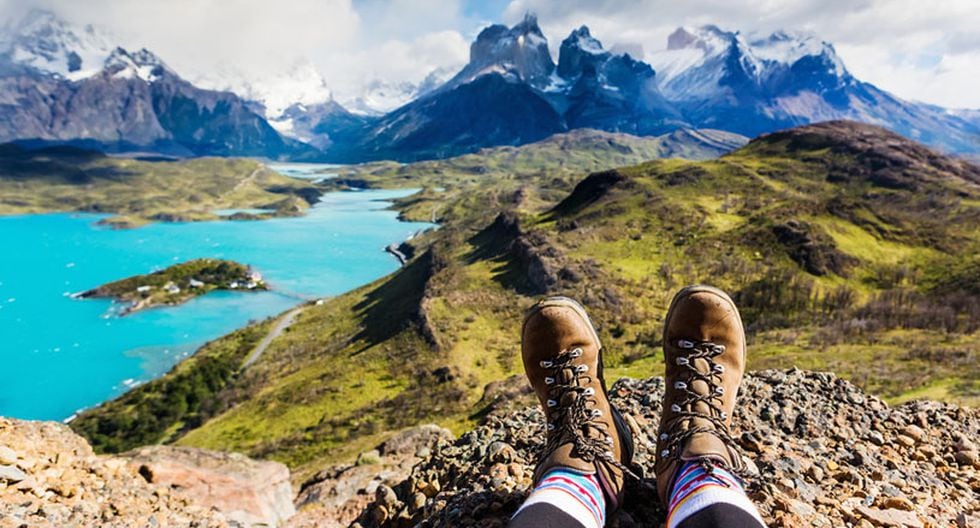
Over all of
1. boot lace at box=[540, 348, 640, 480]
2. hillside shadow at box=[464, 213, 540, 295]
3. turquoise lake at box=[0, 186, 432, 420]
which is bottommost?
turquoise lake at box=[0, 186, 432, 420]

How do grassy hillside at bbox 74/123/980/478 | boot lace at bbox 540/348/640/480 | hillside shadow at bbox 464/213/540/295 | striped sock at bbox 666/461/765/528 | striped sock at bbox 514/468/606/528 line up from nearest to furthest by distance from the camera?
striped sock at bbox 666/461/765/528 → striped sock at bbox 514/468/606/528 → boot lace at bbox 540/348/640/480 → grassy hillside at bbox 74/123/980/478 → hillside shadow at bbox 464/213/540/295

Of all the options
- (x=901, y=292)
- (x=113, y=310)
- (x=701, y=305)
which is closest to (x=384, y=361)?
(x=701, y=305)

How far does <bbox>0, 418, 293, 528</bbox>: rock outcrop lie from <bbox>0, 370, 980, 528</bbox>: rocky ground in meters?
0.03

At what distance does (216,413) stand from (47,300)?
117601mm

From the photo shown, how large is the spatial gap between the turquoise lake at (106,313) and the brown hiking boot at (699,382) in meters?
110

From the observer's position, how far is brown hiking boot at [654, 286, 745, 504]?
465cm

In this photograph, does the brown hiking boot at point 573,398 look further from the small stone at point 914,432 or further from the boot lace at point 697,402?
the small stone at point 914,432

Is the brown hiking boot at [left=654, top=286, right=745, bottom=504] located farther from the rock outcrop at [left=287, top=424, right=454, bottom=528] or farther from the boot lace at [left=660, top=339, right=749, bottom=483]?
the rock outcrop at [left=287, top=424, right=454, bottom=528]

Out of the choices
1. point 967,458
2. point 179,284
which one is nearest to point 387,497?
point 967,458

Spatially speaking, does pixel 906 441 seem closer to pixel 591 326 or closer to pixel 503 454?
pixel 591 326

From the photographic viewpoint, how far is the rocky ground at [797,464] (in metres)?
4.70

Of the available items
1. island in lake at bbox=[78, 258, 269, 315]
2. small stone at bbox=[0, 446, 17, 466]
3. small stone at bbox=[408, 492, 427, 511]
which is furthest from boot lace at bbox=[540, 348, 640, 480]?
island in lake at bbox=[78, 258, 269, 315]

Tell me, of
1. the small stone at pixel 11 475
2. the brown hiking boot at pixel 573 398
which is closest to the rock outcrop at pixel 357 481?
the brown hiking boot at pixel 573 398

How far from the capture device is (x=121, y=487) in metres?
7.53
